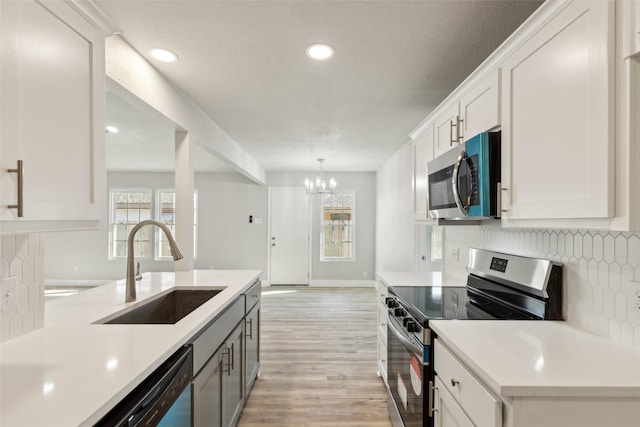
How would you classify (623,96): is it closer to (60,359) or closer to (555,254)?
(555,254)

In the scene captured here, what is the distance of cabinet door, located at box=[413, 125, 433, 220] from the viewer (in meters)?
2.53

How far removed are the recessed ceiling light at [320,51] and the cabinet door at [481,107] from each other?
0.82 metres

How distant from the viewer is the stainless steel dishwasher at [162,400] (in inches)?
35.0

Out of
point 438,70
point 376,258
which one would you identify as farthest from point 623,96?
point 376,258

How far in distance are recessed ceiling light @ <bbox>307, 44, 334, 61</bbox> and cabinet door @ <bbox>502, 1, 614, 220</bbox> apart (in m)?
0.94

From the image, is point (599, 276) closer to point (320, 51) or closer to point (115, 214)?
point (320, 51)

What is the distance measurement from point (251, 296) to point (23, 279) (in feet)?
4.79

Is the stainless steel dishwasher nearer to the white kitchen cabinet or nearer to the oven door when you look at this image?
the oven door

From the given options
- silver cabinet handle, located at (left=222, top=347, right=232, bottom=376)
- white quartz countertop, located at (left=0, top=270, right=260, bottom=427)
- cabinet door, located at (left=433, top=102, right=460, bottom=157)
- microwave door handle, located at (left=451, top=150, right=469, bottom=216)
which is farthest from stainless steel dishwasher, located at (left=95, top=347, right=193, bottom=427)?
cabinet door, located at (left=433, top=102, right=460, bottom=157)

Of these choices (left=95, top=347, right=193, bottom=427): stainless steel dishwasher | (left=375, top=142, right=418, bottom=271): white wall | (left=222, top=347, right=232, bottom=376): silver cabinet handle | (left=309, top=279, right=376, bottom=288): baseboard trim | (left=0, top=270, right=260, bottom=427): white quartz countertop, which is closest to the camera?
(left=0, top=270, right=260, bottom=427): white quartz countertop

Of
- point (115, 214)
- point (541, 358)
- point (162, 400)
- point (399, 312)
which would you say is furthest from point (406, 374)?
point (115, 214)

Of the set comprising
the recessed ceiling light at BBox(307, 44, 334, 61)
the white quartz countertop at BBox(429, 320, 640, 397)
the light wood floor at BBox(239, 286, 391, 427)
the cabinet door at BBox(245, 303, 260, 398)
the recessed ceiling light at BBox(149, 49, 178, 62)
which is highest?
the recessed ceiling light at BBox(149, 49, 178, 62)

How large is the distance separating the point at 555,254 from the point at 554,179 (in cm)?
59

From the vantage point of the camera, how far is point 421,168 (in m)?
2.67
